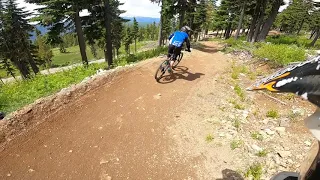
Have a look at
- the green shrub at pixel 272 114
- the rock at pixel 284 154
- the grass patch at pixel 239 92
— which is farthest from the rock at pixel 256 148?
the grass patch at pixel 239 92

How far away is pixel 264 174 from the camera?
4.98 meters

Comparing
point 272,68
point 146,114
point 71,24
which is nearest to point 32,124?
point 146,114

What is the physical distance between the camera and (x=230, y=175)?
5.06 meters

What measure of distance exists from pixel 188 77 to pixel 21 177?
26.4 feet

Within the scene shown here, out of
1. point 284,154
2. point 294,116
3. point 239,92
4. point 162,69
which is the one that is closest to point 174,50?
point 162,69

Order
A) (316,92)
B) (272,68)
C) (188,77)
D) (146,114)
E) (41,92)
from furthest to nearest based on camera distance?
(272,68), (188,77), (41,92), (146,114), (316,92)

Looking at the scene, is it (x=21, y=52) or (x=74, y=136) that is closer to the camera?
(x=74, y=136)

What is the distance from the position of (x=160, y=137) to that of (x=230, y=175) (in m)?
2.16

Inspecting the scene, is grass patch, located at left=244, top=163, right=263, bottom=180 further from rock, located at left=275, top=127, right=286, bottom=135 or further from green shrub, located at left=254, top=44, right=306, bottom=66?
green shrub, located at left=254, top=44, right=306, bottom=66

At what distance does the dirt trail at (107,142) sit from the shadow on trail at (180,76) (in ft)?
3.75

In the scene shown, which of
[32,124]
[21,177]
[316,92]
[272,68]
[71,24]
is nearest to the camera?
[316,92]

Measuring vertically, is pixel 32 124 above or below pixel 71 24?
below

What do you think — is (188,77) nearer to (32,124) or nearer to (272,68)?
(272,68)

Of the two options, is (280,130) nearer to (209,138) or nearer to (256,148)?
(256,148)
